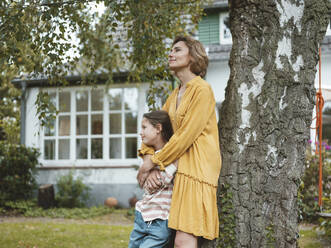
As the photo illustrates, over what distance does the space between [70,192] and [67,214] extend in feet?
3.33

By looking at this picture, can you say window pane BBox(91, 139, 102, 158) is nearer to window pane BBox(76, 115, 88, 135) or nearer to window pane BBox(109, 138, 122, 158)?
window pane BBox(109, 138, 122, 158)

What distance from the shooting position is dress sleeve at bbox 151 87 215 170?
2.62 m

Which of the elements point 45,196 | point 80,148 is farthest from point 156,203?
point 80,148

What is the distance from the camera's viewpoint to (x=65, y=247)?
5.20 m

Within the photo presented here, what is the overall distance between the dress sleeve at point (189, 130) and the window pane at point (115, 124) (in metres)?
7.48

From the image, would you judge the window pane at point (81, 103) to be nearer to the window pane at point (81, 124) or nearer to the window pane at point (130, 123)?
the window pane at point (81, 124)

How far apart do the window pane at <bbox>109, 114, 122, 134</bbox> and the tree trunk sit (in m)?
7.38

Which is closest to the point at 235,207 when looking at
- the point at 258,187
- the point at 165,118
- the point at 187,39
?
the point at 258,187

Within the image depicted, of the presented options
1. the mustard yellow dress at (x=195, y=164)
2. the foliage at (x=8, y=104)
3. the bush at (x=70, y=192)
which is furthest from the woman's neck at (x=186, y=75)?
the foliage at (x=8, y=104)

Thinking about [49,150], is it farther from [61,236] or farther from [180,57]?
[180,57]

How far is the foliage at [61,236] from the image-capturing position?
536cm

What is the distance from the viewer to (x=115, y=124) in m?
10.1

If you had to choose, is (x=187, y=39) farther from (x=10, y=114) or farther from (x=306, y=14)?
(x=10, y=114)

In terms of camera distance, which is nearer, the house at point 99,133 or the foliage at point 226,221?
the foliage at point 226,221
